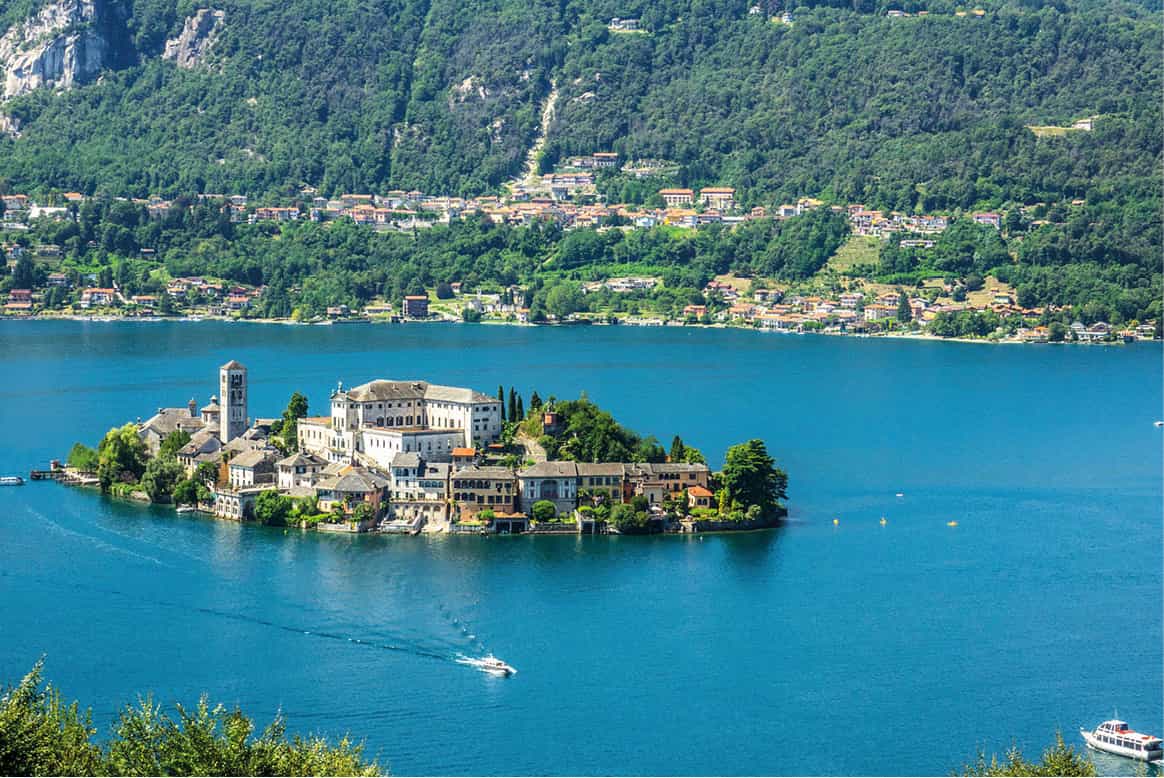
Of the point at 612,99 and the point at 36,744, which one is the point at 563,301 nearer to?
the point at 612,99

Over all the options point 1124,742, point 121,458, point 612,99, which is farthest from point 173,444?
point 612,99

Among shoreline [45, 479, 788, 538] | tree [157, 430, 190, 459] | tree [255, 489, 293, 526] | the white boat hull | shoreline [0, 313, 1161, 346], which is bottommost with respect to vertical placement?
the white boat hull

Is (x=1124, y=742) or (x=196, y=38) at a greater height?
(x=196, y=38)

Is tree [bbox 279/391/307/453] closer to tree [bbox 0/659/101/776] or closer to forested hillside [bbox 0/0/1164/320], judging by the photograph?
tree [bbox 0/659/101/776]

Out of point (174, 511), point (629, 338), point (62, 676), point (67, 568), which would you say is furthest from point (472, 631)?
point (629, 338)

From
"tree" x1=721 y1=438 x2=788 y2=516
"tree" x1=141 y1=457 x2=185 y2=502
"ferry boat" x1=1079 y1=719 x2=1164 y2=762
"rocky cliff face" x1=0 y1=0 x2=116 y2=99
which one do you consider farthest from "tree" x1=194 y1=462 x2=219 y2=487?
"rocky cliff face" x1=0 y1=0 x2=116 y2=99

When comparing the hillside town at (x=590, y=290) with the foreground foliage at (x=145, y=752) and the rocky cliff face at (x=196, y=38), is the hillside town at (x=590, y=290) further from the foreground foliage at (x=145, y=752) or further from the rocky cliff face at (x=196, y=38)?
the foreground foliage at (x=145, y=752)
